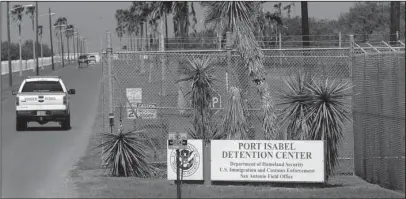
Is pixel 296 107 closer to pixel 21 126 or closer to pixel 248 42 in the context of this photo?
pixel 248 42

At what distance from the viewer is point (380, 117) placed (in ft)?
42.7

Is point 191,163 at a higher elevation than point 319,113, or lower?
lower

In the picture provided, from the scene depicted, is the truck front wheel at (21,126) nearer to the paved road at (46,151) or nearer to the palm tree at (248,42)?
the paved road at (46,151)

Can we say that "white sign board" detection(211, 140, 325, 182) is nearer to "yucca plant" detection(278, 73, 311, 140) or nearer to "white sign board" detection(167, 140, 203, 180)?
"white sign board" detection(167, 140, 203, 180)

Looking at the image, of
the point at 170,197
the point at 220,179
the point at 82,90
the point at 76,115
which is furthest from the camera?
the point at 82,90

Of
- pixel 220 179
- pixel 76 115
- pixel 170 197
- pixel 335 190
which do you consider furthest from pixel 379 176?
pixel 76 115

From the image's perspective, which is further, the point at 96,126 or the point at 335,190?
the point at 96,126

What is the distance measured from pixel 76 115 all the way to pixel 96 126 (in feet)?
16.2

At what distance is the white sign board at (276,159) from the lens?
12586 millimetres

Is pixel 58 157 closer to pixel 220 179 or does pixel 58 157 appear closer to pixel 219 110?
pixel 219 110

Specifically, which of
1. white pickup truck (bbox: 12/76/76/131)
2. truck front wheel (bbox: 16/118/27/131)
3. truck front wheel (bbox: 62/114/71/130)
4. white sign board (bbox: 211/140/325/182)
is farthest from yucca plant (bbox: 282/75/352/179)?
truck front wheel (bbox: 16/118/27/131)

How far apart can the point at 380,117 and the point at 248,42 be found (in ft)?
10.7

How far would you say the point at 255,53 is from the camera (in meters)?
15.0

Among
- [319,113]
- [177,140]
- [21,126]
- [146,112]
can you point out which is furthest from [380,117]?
[21,126]
